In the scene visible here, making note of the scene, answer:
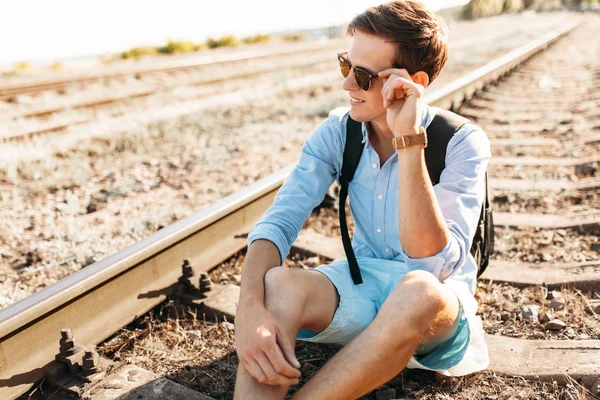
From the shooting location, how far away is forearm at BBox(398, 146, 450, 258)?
2.16 meters

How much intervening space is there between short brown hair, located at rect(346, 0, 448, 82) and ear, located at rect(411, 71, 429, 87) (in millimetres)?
16

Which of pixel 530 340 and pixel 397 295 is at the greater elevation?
pixel 397 295

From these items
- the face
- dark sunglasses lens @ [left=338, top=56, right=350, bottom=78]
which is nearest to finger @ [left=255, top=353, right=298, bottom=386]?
the face

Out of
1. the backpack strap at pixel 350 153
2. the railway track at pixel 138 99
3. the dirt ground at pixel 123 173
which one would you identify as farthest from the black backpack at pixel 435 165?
the railway track at pixel 138 99

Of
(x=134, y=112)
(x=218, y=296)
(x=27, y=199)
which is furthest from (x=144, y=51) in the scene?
(x=218, y=296)

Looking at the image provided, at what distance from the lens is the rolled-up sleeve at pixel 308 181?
2557mm

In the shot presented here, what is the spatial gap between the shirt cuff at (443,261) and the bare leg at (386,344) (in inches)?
4.8

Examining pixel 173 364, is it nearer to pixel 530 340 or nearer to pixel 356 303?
pixel 356 303

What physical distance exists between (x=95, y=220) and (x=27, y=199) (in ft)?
3.17

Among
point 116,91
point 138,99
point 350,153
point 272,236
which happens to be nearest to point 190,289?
point 272,236

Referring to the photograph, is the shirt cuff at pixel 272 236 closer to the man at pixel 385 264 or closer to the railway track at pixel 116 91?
the man at pixel 385 264

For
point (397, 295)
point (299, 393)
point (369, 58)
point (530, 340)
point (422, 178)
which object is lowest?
point (530, 340)

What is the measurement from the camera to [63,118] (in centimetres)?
848

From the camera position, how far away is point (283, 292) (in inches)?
86.6
